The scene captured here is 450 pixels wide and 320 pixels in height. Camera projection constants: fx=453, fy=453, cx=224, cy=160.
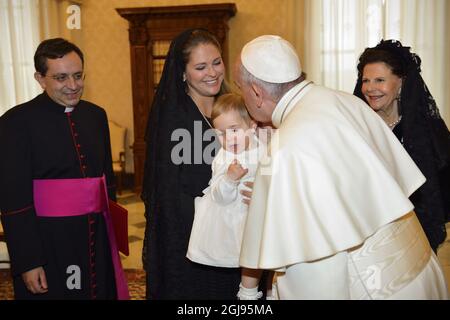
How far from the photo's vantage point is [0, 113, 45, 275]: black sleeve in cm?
227

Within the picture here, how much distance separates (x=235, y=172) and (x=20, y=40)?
777 cm

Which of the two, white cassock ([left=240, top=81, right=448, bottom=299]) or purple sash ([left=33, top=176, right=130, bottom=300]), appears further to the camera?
purple sash ([left=33, top=176, right=130, bottom=300])

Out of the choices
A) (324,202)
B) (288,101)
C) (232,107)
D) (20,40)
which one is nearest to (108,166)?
(232,107)

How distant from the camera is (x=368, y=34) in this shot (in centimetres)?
798

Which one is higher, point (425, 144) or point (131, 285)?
point (425, 144)

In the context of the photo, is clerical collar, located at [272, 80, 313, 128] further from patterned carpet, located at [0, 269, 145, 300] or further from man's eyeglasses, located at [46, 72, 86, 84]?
patterned carpet, located at [0, 269, 145, 300]

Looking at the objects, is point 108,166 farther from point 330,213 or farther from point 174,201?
point 330,213

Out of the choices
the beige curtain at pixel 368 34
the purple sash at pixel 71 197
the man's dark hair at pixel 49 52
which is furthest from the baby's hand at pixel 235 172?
the beige curtain at pixel 368 34

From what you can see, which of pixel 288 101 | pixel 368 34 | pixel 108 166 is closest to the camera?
pixel 288 101

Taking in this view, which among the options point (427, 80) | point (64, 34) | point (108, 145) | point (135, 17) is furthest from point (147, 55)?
point (108, 145)

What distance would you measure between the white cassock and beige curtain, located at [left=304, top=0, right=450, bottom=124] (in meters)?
6.68

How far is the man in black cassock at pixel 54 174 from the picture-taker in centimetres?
229

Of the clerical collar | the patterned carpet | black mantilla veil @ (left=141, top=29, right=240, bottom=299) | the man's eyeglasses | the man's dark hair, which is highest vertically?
the man's dark hair

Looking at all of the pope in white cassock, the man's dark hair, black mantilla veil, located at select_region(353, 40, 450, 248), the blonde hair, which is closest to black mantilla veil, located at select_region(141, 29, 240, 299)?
the blonde hair
